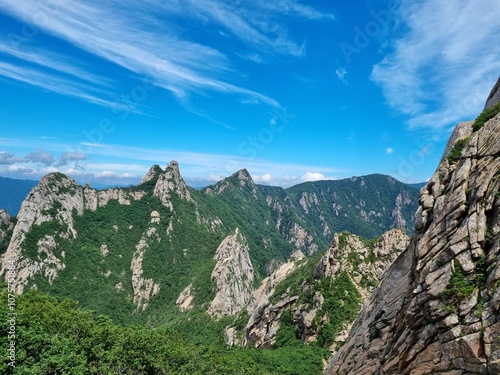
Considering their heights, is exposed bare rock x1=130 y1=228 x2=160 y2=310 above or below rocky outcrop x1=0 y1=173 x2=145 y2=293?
below

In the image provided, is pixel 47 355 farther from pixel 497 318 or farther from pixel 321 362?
pixel 321 362

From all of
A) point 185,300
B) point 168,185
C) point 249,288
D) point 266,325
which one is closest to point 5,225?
point 168,185

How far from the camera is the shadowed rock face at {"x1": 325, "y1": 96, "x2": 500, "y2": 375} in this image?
42.3 ft

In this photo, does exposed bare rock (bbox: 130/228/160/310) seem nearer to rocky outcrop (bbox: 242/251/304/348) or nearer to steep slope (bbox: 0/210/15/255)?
steep slope (bbox: 0/210/15/255)

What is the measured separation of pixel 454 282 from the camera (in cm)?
1430

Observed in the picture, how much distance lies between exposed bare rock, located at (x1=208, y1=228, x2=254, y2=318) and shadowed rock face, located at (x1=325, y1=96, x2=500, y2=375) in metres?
110

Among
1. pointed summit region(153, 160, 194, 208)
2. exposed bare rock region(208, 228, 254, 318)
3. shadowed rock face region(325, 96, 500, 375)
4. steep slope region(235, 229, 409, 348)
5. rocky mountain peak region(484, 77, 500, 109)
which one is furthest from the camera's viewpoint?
pointed summit region(153, 160, 194, 208)

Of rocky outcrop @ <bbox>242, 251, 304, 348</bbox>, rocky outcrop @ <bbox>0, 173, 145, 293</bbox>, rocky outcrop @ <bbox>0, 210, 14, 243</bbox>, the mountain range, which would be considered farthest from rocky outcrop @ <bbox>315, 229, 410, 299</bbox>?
rocky outcrop @ <bbox>0, 210, 14, 243</bbox>

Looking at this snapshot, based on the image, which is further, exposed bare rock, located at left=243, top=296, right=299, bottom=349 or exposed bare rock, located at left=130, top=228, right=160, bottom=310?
exposed bare rock, located at left=130, top=228, right=160, bottom=310

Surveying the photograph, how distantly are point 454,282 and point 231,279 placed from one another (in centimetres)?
12971

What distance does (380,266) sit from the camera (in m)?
66.2

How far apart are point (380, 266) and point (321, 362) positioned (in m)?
24.5

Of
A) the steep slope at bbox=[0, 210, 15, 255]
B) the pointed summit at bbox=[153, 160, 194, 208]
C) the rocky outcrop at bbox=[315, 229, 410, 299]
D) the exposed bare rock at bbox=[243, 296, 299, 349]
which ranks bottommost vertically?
the exposed bare rock at bbox=[243, 296, 299, 349]

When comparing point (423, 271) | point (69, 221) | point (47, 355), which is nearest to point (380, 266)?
point (423, 271)
